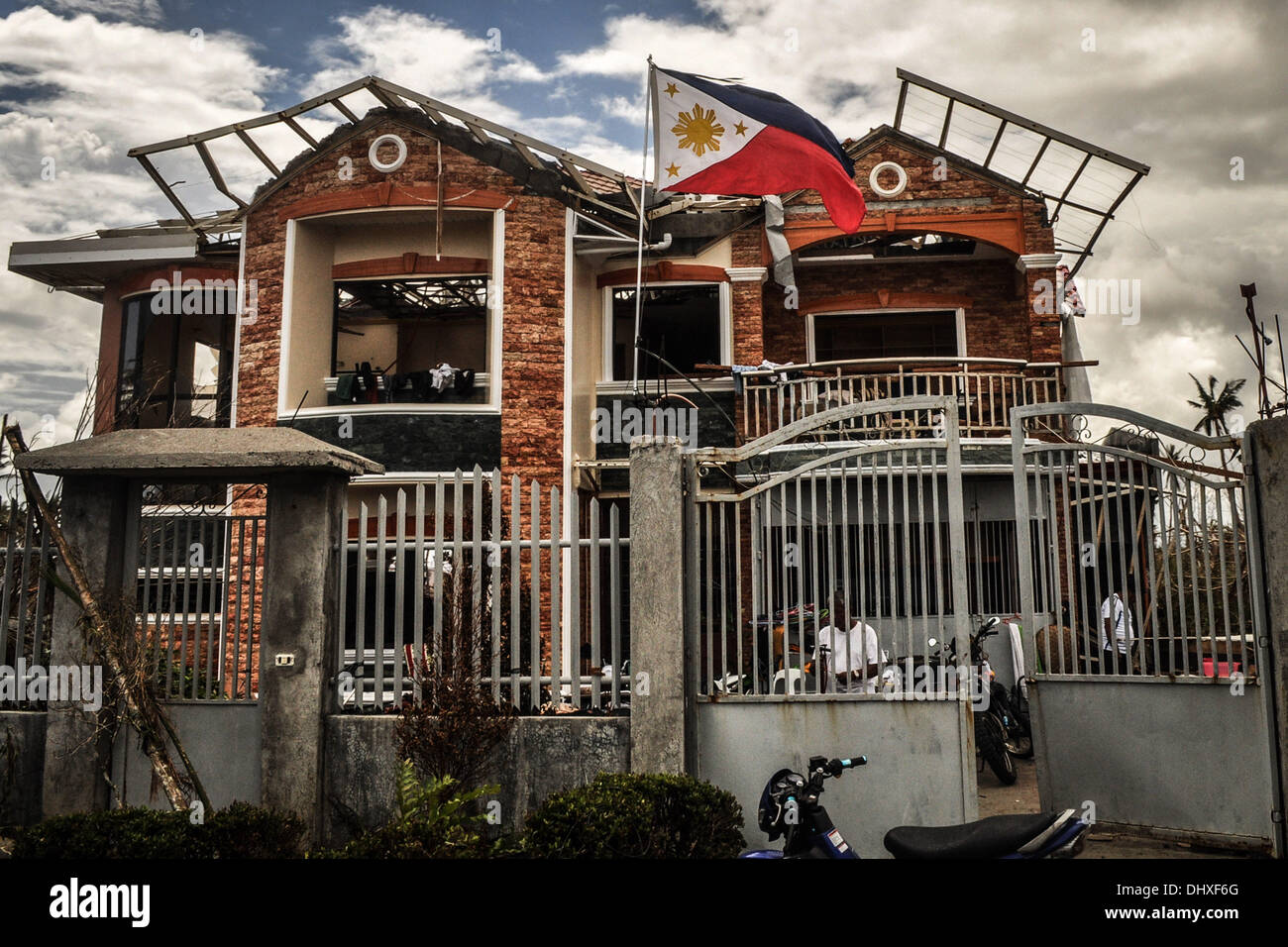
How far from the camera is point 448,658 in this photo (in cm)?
640

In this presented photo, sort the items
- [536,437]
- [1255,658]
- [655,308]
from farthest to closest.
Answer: [655,308]
[536,437]
[1255,658]

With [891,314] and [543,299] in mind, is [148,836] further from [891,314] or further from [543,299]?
[891,314]

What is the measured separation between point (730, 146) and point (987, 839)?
8.26 meters

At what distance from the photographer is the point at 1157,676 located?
6309 millimetres

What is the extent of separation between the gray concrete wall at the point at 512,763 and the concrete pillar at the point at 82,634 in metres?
1.55

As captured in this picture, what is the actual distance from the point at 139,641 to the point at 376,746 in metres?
1.71

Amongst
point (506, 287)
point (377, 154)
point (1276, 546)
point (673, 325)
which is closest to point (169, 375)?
point (377, 154)

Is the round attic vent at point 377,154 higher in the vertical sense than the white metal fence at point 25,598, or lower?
higher

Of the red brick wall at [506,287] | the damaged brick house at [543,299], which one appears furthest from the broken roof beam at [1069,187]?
the red brick wall at [506,287]

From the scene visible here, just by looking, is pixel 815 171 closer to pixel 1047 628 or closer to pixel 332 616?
pixel 1047 628

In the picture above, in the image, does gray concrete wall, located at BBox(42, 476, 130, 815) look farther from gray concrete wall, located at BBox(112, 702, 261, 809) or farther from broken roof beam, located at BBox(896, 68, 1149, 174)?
broken roof beam, located at BBox(896, 68, 1149, 174)

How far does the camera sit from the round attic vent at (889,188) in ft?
48.7

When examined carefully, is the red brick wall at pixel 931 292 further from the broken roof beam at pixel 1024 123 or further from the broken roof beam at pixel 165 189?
the broken roof beam at pixel 165 189
